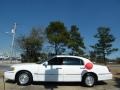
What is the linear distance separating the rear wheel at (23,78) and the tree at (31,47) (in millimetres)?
33365

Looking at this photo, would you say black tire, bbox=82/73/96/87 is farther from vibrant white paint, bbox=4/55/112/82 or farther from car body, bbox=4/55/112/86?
vibrant white paint, bbox=4/55/112/82

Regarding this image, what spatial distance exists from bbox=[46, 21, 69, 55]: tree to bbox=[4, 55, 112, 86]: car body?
32.9 meters

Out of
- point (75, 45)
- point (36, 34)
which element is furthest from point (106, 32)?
point (36, 34)

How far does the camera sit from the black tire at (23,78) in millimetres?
15930

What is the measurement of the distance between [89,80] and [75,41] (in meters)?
36.3

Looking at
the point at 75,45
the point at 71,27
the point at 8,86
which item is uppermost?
the point at 71,27

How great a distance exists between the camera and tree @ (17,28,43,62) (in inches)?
1986

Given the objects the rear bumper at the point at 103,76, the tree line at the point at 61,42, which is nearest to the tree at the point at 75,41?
the tree line at the point at 61,42

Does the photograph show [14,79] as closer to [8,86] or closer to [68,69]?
[8,86]

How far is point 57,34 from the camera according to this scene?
50188mm

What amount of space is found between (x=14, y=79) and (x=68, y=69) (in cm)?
289

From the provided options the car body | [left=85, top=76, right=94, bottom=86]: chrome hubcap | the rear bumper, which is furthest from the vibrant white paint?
the rear bumper

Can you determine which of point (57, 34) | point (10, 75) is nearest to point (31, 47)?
point (57, 34)

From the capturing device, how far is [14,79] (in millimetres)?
16094
